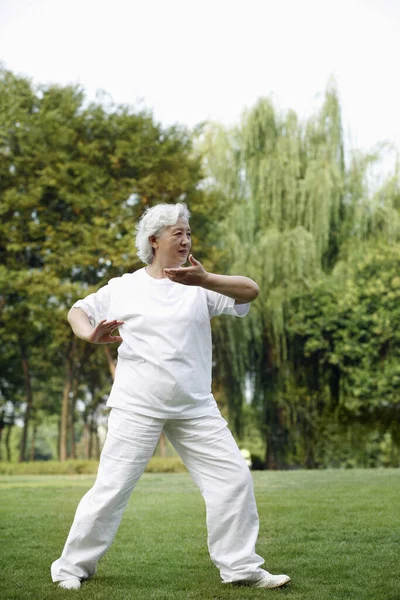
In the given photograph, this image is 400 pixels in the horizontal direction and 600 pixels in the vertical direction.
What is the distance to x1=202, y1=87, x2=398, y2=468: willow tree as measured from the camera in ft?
71.2

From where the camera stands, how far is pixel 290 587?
14.5 feet

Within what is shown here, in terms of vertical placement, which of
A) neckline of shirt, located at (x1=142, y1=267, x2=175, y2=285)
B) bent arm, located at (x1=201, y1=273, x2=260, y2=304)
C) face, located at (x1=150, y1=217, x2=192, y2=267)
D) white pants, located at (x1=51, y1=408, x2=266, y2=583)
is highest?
face, located at (x1=150, y1=217, x2=192, y2=267)

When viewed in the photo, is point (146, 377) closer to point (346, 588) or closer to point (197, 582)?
point (197, 582)

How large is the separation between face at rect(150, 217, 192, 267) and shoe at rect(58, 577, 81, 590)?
5.64 feet

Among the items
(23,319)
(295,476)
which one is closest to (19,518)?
(295,476)

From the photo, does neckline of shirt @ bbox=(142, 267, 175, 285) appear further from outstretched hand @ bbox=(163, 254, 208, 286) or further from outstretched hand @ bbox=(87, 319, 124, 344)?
outstretched hand @ bbox=(163, 254, 208, 286)

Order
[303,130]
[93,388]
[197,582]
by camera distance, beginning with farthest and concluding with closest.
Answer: [93,388]
[303,130]
[197,582]

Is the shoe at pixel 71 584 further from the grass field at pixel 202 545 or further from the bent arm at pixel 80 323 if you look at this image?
the bent arm at pixel 80 323

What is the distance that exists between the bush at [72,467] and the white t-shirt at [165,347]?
54.7ft

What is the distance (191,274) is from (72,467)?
61.2 ft

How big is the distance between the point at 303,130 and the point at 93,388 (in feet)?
43.7

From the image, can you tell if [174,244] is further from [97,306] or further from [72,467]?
[72,467]

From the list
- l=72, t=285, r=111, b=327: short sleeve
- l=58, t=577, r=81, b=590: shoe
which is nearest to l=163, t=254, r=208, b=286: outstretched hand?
l=72, t=285, r=111, b=327: short sleeve

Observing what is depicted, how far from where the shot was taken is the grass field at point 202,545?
443 cm
